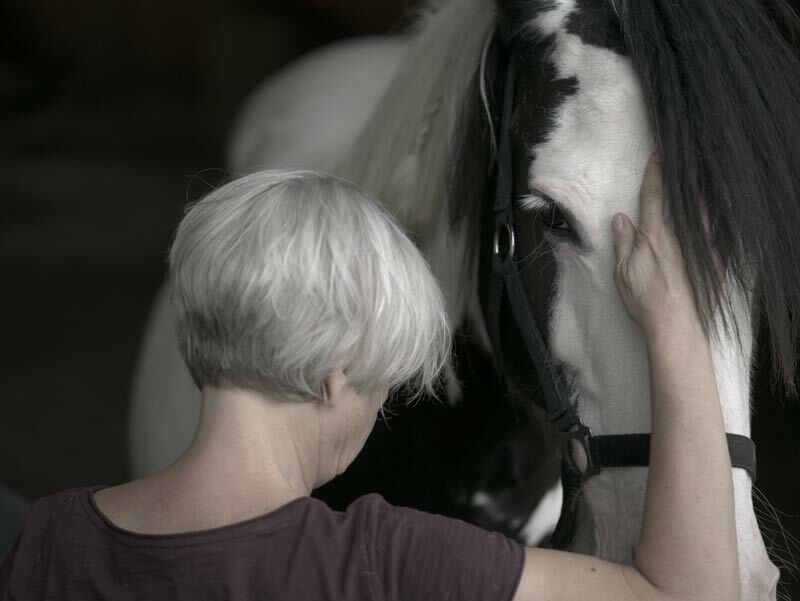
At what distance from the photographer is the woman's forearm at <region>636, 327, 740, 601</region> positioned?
0.67 meters

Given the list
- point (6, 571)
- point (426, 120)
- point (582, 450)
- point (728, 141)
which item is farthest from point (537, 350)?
point (6, 571)

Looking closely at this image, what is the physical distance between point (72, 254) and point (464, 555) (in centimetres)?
377

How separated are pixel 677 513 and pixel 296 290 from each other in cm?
31

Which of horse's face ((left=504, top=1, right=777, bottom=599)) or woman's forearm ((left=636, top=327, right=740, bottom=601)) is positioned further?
horse's face ((left=504, top=1, right=777, bottom=599))

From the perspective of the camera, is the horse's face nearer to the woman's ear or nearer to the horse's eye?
the horse's eye

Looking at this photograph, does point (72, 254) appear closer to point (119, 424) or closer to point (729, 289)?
point (119, 424)

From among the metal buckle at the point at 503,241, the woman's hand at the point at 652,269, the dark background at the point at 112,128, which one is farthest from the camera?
the dark background at the point at 112,128

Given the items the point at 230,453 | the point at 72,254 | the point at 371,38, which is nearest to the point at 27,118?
the point at 72,254

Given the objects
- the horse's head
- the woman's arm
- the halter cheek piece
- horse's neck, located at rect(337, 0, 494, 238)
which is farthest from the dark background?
the woman's arm

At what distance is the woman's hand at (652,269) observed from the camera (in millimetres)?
747

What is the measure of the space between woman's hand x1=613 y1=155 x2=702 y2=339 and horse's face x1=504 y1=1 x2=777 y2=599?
0.03 meters

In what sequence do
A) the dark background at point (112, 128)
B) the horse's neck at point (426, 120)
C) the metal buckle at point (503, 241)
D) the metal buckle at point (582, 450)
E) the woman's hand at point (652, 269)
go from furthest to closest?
the dark background at point (112, 128) < the horse's neck at point (426, 120) < the metal buckle at point (503, 241) < the metal buckle at point (582, 450) < the woman's hand at point (652, 269)

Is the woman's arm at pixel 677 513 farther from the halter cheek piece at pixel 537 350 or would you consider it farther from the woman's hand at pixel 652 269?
the halter cheek piece at pixel 537 350

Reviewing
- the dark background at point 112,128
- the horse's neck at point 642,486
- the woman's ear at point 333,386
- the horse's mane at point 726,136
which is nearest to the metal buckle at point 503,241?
the horse's mane at point 726,136
